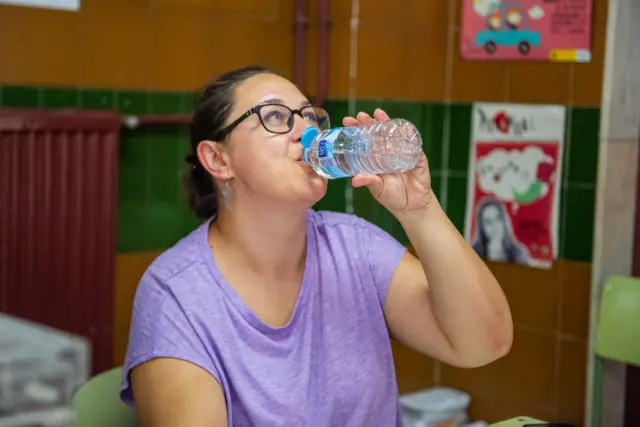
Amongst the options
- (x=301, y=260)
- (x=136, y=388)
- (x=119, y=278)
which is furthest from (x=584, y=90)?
(x=136, y=388)

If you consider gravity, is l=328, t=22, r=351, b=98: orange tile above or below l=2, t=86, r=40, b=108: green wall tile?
above

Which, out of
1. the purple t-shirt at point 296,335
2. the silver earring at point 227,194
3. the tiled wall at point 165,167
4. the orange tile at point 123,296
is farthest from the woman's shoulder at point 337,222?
the orange tile at point 123,296

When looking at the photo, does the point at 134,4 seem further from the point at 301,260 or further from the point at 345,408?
the point at 345,408

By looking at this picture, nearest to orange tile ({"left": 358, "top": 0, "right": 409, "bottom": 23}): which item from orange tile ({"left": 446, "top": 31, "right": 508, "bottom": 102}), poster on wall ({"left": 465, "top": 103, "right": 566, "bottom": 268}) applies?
orange tile ({"left": 446, "top": 31, "right": 508, "bottom": 102})

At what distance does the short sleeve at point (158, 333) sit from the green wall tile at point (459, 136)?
1532 mm

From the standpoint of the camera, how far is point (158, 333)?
1.32 meters

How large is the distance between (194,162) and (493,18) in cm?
136

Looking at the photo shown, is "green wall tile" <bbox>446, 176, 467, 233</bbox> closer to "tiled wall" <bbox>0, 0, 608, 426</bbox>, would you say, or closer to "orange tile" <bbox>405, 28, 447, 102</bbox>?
"tiled wall" <bbox>0, 0, 608, 426</bbox>

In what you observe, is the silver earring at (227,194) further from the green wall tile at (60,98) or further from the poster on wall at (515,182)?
the poster on wall at (515,182)

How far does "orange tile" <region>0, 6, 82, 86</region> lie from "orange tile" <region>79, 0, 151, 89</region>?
3 centimetres

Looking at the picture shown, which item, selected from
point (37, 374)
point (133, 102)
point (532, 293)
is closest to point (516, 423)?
point (37, 374)

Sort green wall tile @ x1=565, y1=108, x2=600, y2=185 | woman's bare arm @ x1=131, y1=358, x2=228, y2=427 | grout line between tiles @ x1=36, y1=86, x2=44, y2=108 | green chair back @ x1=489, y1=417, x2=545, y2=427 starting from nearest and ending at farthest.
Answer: woman's bare arm @ x1=131, y1=358, x2=228, y2=427 → green chair back @ x1=489, y1=417, x2=545, y2=427 → grout line between tiles @ x1=36, y1=86, x2=44, y2=108 → green wall tile @ x1=565, y1=108, x2=600, y2=185

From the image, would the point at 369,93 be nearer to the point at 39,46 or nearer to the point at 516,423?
the point at 39,46

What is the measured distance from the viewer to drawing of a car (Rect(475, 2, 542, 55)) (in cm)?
250
